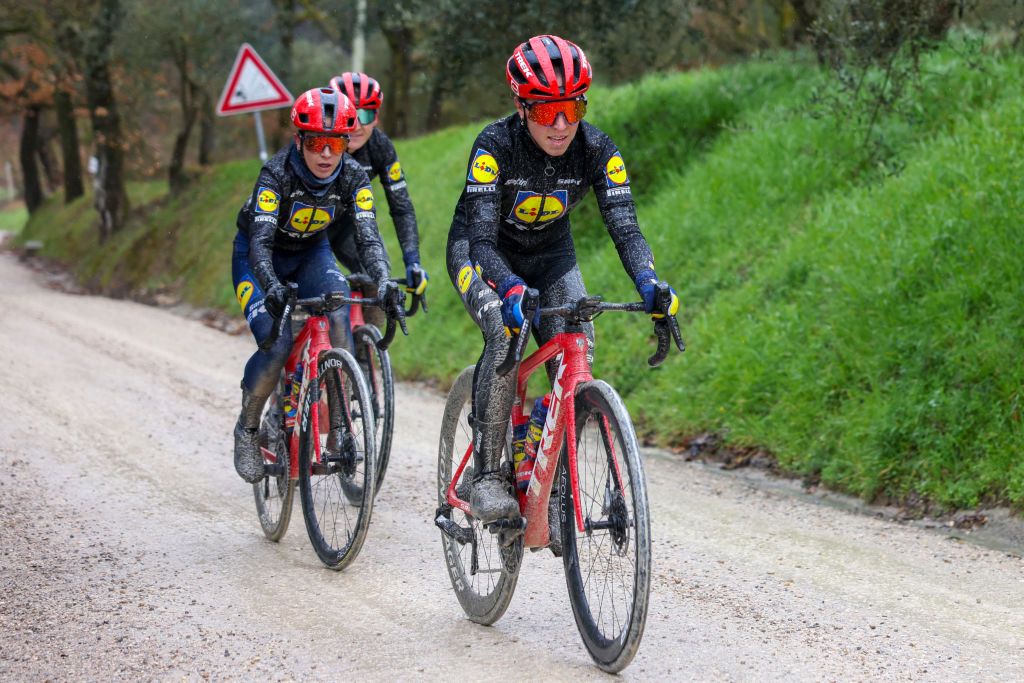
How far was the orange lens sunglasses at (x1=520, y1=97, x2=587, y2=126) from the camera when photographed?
4688 millimetres

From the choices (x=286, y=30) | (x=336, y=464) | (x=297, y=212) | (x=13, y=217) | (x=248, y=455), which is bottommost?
(x=13, y=217)

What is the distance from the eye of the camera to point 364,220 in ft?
22.5

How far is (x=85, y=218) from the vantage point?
31.9 metres

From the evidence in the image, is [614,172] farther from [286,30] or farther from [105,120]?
[105,120]

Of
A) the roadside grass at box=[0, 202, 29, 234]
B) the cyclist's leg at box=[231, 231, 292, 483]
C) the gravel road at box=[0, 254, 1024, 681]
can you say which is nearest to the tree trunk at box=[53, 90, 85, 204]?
the roadside grass at box=[0, 202, 29, 234]

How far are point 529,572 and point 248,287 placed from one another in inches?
95.8

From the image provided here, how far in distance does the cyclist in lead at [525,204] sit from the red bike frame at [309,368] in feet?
4.89

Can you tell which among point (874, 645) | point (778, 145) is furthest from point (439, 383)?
point (874, 645)

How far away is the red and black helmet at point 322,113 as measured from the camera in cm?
637

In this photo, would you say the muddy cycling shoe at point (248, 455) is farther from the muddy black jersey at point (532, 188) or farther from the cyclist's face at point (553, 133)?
the cyclist's face at point (553, 133)

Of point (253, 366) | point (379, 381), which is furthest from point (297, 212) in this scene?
point (379, 381)

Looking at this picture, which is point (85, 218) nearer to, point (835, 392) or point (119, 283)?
point (119, 283)

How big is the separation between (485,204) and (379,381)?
3.28 meters

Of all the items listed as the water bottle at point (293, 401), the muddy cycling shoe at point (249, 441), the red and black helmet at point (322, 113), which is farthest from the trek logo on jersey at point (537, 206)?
the muddy cycling shoe at point (249, 441)
